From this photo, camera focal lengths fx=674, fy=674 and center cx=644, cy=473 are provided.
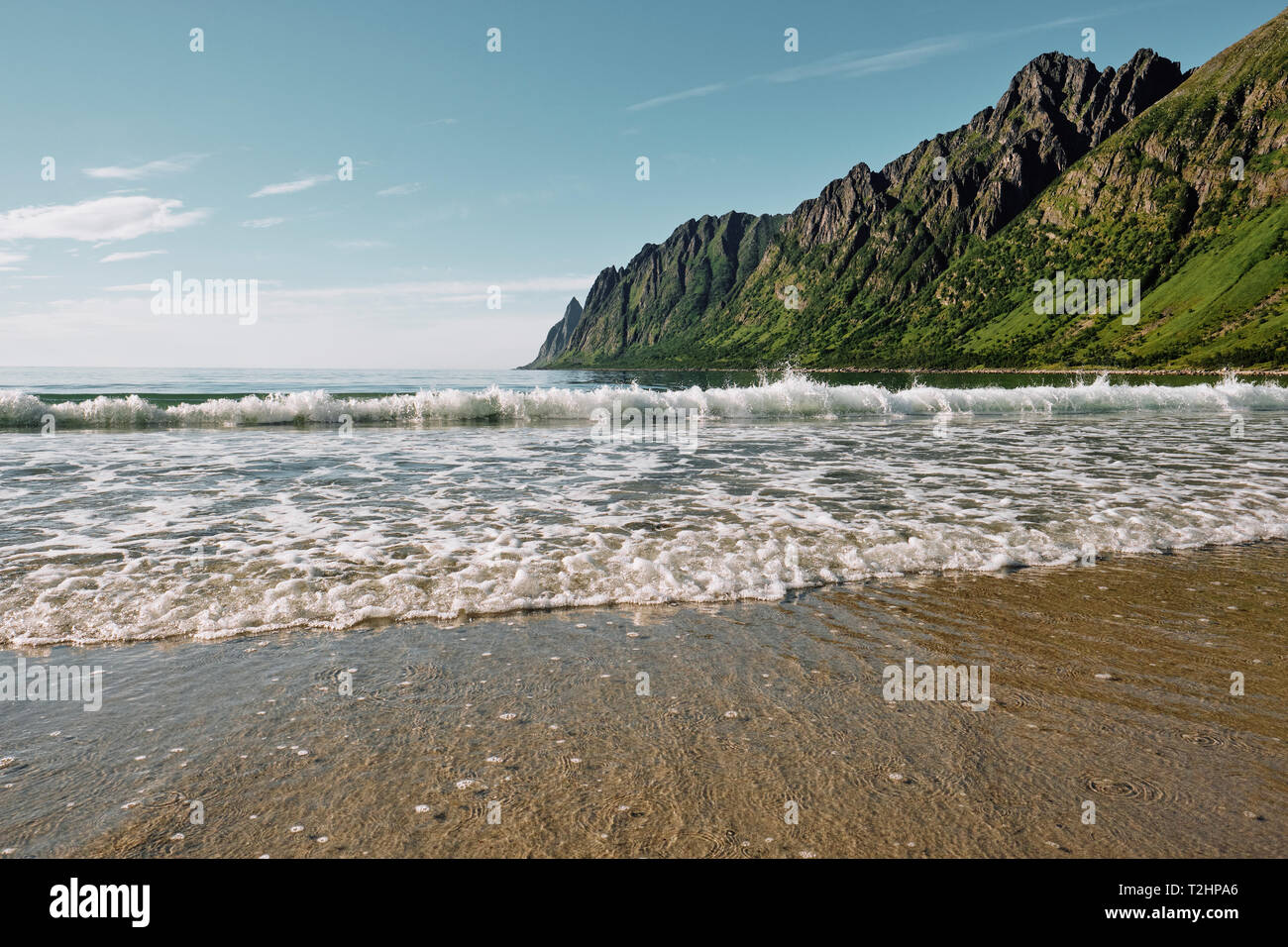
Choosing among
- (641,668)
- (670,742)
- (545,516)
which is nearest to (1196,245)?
(545,516)

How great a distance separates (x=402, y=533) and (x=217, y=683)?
4715 mm

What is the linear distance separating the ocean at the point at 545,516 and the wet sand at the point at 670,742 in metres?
1.01

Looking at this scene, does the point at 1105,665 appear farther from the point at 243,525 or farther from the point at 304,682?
the point at 243,525

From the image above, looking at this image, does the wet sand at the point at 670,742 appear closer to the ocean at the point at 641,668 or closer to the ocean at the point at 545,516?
the ocean at the point at 641,668

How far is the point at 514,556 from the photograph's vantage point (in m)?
8.93

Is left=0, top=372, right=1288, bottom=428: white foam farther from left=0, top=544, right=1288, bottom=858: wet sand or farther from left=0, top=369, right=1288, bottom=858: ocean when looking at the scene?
left=0, top=544, right=1288, bottom=858: wet sand

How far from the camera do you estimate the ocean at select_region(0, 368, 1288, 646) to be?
761 centimetres

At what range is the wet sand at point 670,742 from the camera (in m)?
3.59

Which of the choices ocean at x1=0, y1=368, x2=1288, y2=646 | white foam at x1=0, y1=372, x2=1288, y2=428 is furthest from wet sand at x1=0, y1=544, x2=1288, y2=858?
white foam at x1=0, y1=372, x2=1288, y2=428

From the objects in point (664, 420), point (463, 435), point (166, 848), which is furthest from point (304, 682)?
point (664, 420)

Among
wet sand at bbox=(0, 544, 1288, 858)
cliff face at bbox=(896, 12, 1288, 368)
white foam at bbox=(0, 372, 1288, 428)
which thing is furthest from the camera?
cliff face at bbox=(896, 12, 1288, 368)

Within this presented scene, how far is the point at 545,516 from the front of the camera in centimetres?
1138

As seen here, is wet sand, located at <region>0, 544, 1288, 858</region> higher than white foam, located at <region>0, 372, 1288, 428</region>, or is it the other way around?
white foam, located at <region>0, 372, 1288, 428</region>

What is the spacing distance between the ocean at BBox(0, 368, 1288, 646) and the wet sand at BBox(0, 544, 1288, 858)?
1005mm
